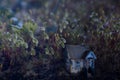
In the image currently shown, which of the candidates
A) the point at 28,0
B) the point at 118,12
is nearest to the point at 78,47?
the point at 118,12

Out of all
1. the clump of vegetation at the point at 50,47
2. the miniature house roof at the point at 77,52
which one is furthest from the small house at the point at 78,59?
the clump of vegetation at the point at 50,47

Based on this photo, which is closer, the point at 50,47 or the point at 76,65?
the point at 76,65

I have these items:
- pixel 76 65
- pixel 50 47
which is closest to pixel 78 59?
pixel 76 65

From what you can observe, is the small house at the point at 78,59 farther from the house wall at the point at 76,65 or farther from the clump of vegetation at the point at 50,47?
the clump of vegetation at the point at 50,47

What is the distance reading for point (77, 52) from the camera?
2.79 metres

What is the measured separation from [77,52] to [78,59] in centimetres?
10

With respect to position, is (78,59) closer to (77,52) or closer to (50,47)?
(77,52)

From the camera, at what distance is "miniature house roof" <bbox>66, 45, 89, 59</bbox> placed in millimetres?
2750

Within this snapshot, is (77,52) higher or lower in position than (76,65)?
higher

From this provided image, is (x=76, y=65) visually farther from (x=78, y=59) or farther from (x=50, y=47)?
(x=50, y=47)

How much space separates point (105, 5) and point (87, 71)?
2880 mm

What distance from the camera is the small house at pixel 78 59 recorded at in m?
2.72

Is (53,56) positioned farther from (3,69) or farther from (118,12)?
(118,12)

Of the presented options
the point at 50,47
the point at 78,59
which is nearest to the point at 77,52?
the point at 78,59
